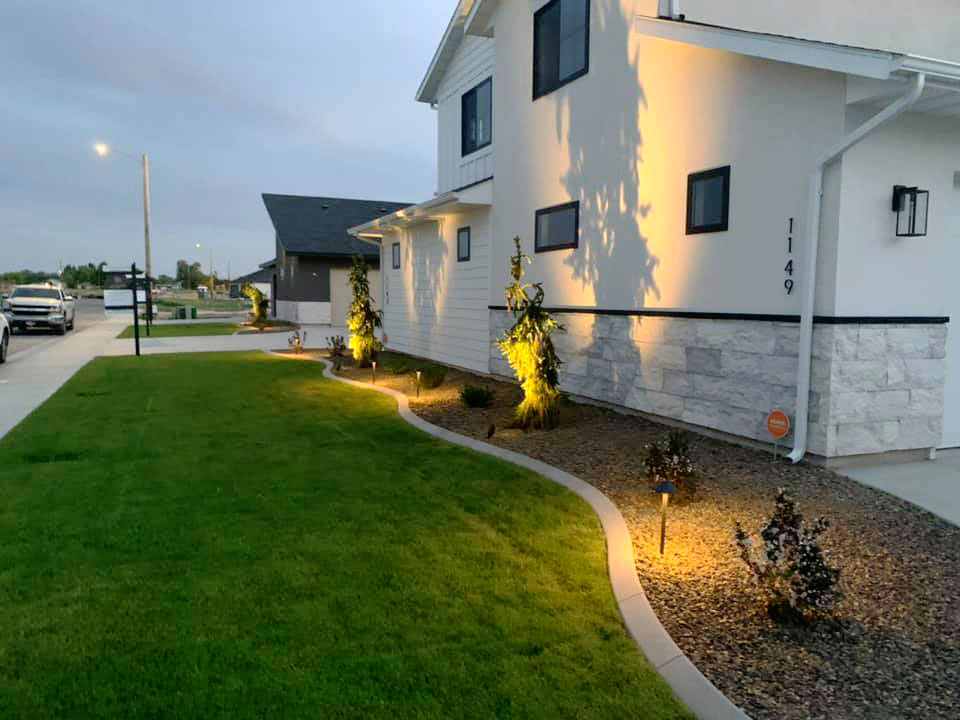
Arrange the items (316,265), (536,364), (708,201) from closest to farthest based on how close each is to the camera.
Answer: (708,201), (536,364), (316,265)

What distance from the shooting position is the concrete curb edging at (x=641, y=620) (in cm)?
282

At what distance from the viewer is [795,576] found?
343cm

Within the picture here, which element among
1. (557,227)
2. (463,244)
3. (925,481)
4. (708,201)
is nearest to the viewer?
(925,481)

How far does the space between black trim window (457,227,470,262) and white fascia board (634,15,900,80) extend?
649 centimetres

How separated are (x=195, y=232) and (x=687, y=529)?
120m

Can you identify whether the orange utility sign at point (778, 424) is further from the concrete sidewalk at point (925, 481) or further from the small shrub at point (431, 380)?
the small shrub at point (431, 380)

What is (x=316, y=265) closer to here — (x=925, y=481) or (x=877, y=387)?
(x=877, y=387)

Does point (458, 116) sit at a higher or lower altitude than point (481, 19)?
lower

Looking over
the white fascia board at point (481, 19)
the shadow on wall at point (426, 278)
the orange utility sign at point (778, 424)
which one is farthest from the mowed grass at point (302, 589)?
the white fascia board at point (481, 19)

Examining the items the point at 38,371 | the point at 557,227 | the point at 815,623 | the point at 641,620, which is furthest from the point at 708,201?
the point at 38,371

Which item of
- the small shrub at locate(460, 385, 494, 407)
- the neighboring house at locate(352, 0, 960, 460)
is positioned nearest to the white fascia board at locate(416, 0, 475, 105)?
the neighboring house at locate(352, 0, 960, 460)

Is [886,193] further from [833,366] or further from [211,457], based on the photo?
[211,457]

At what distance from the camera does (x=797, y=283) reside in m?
6.21

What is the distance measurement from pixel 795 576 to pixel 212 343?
2118 centimetres
